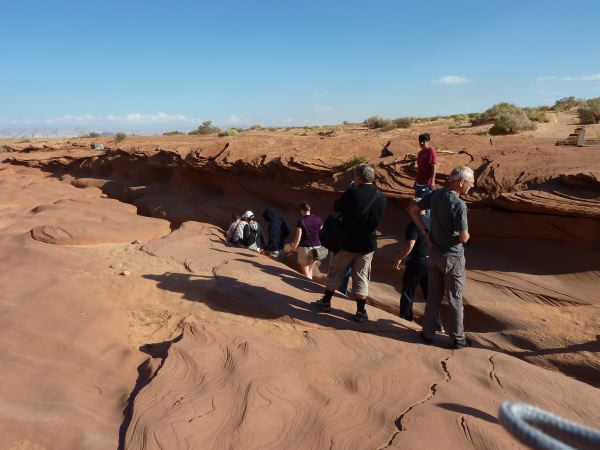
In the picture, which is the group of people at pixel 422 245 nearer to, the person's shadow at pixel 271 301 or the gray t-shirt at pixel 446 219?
the gray t-shirt at pixel 446 219

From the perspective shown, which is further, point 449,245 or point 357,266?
point 357,266

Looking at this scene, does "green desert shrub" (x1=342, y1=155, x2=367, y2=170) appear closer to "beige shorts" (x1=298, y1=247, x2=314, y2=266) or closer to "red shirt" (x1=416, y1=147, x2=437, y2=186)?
"red shirt" (x1=416, y1=147, x2=437, y2=186)

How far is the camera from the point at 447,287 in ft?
14.3

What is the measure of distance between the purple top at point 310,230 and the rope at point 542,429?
5.67 m

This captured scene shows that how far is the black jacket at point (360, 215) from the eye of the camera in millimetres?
4625

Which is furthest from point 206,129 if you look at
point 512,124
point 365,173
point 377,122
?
point 365,173

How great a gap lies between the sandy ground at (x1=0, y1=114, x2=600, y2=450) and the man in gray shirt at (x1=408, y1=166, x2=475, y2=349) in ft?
0.98

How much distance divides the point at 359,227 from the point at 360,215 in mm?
146

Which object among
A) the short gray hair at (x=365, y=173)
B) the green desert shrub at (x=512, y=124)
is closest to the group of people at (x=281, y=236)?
the short gray hair at (x=365, y=173)

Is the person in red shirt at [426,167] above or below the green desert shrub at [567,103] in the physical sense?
below

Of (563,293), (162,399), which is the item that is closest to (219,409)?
(162,399)

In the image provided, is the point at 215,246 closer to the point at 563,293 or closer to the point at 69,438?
the point at 69,438

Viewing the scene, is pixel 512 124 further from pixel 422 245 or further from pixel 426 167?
pixel 422 245

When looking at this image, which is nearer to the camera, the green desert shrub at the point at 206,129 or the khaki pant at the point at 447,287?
the khaki pant at the point at 447,287
